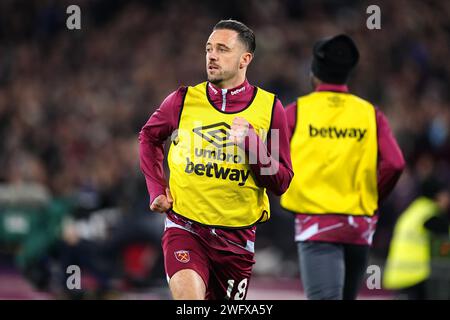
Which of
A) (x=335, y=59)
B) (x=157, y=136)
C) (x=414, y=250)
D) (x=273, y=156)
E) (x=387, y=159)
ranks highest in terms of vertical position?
(x=335, y=59)

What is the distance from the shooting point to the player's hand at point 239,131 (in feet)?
20.2

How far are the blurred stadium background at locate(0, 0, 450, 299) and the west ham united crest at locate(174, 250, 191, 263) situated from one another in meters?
5.11

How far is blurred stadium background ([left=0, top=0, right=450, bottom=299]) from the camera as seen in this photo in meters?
13.8

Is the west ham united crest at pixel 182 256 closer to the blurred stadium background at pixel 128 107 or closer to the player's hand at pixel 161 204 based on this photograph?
the player's hand at pixel 161 204

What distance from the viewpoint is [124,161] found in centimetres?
1648

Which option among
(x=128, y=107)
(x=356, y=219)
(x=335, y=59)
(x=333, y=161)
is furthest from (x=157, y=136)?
(x=128, y=107)

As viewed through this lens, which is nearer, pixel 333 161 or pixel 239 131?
pixel 239 131

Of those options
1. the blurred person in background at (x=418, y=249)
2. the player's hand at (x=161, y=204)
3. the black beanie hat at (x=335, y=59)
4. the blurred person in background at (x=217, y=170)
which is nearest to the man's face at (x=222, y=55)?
the blurred person in background at (x=217, y=170)

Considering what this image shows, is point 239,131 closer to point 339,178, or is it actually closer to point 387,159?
point 339,178

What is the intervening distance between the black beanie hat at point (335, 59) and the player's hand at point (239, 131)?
6.16ft

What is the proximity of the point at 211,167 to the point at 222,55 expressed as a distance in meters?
0.66

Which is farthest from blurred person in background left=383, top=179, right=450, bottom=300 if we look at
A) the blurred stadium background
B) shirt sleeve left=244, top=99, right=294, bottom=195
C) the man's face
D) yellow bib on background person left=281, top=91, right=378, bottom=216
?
the man's face

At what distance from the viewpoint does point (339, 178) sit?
7691 millimetres

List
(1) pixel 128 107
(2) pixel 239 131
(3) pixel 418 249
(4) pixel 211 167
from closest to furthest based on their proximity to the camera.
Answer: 1. (2) pixel 239 131
2. (4) pixel 211 167
3. (3) pixel 418 249
4. (1) pixel 128 107
